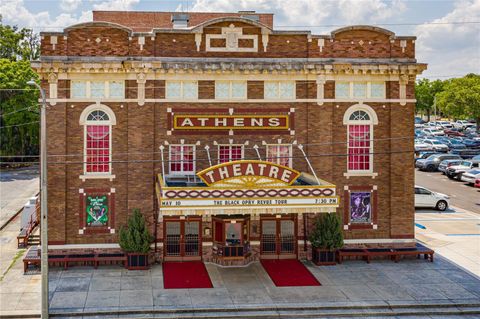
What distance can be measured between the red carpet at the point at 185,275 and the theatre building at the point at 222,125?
2.22 ft

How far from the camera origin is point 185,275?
24.3 meters

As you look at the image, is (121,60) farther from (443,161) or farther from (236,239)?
(443,161)

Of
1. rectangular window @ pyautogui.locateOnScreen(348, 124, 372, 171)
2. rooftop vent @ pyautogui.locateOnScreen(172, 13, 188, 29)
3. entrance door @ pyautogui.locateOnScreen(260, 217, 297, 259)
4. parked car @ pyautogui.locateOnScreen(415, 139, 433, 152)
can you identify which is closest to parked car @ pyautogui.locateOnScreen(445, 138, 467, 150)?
parked car @ pyautogui.locateOnScreen(415, 139, 433, 152)

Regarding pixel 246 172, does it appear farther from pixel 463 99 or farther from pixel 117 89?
pixel 463 99

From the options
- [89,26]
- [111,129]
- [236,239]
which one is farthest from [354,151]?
[89,26]

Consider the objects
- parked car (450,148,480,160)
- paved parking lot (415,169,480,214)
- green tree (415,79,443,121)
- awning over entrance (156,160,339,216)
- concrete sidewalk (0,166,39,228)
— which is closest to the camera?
awning over entrance (156,160,339,216)

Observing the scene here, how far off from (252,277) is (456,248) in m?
12.2

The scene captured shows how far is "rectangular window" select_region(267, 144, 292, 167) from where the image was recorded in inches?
1059

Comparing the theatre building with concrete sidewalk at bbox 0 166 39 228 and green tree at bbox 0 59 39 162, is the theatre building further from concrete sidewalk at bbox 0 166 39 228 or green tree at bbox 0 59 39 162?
green tree at bbox 0 59 39 162

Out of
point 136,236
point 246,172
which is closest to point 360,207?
point 246,172

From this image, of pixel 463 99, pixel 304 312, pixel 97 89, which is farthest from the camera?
pixel 463 99

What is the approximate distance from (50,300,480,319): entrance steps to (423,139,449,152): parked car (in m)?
48.2

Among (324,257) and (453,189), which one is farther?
(453,189)

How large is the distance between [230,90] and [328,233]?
801cm
